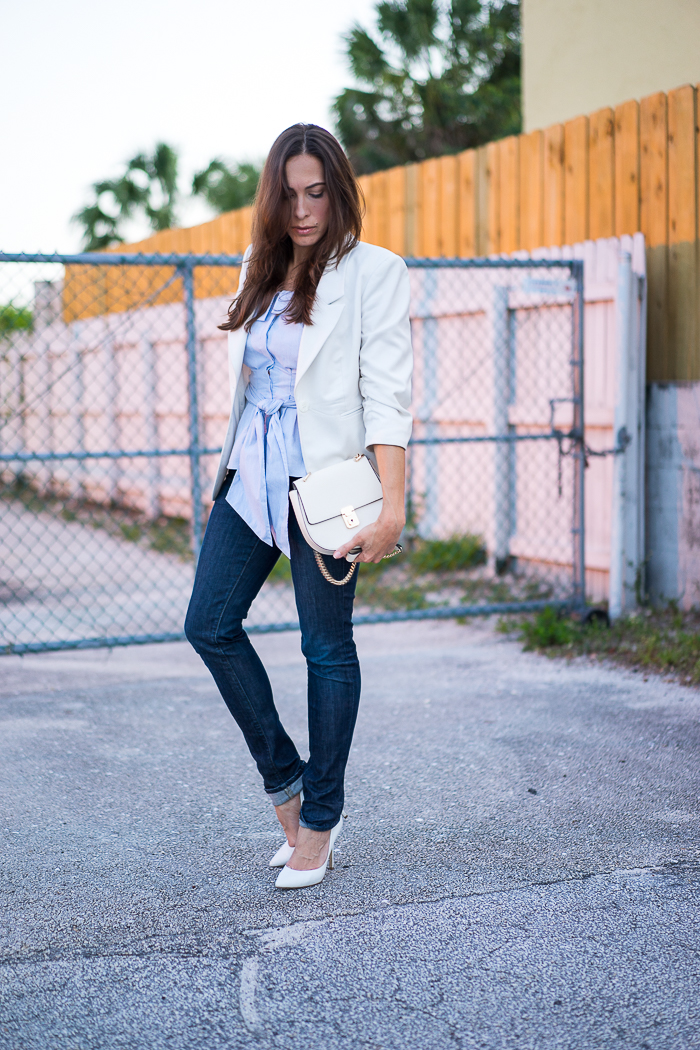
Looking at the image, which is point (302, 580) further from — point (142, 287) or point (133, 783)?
point (142, 287)

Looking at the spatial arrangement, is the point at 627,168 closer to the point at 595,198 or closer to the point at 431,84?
the point at 595,198

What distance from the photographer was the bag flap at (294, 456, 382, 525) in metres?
2.56

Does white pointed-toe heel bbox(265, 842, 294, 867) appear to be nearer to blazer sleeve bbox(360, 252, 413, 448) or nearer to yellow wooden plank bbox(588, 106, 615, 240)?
blazer sleeve bbox(360, 252, 413, 448)

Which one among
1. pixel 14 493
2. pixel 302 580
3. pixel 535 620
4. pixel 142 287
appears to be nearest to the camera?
pixel 302 580

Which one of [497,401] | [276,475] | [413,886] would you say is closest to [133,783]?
[413,886]

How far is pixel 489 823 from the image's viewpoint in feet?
10.6

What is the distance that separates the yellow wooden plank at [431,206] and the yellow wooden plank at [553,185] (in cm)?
135

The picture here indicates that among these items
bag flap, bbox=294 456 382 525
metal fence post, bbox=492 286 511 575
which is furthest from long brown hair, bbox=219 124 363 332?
metal fence post, bbox=492 286 511 575

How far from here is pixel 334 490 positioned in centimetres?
258

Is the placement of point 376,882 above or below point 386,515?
below

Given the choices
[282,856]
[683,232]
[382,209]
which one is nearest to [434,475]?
[382,209]

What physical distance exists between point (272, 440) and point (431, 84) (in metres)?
21.9

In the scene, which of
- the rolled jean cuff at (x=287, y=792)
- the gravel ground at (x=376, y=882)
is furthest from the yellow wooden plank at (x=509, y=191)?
the rolled jean cuff at (x=287, y=792)

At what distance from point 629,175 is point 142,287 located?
813 cm
